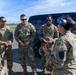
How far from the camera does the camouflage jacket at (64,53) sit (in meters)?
2.89

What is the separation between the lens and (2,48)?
7000 mm

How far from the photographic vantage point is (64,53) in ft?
9.44

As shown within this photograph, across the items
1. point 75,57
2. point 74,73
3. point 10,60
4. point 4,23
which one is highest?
point 4,23

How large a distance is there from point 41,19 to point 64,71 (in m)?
7.21

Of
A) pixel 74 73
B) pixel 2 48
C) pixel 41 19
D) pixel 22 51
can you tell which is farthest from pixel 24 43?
pixel 74 73

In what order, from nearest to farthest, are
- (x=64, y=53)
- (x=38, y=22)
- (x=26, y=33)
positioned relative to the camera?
(x=64, y=53), (x=26, y=33), (x=38, y=22)

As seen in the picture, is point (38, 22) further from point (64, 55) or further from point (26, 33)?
point (64, 55)

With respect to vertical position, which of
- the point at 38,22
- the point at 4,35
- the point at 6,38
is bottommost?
the point at 6,38

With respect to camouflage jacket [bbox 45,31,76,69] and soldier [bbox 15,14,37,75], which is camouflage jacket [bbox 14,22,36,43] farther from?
camouflage jacket [bbox 45,31,76,69]

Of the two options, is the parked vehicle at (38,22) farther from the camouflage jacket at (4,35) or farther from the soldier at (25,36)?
the camouflage jacket at (4,35)

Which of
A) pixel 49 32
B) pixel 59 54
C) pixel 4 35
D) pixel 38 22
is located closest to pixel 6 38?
pixel 4 35

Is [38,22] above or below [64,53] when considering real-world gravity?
above

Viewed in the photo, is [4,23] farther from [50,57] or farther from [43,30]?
[50,57]

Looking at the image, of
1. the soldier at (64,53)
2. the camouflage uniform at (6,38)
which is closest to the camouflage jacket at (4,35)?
the camouflage uniform at (6,38)
